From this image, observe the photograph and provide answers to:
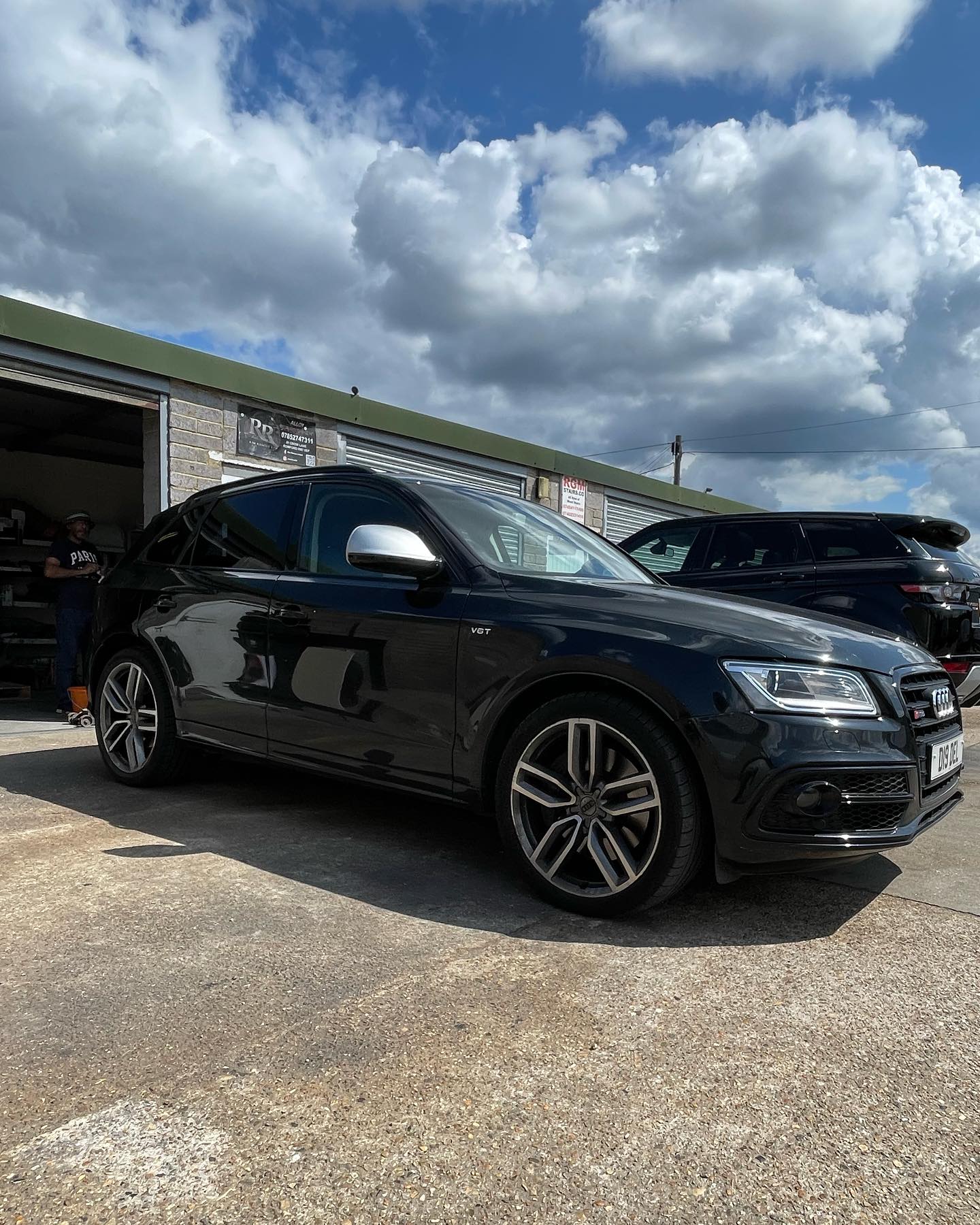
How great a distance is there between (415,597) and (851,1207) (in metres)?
2.37

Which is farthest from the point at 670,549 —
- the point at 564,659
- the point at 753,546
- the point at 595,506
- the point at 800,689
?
the point at 595,506

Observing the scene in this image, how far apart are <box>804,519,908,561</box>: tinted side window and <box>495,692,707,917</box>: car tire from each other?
3.84 meters

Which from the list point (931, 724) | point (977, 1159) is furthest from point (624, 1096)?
point (931, 724)

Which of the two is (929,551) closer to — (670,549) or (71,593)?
(670,549)

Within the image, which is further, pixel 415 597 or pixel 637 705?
pixel 415 597

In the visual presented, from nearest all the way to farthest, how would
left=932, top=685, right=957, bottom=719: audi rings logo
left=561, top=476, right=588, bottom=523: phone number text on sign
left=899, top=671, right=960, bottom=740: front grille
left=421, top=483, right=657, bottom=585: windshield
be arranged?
left=899, top=671, right=960, bottom=740: front grille, left=932, top=685, right=957, bottom=719: audi rings logo, left=421, top=483, right=657, bottom=585: windshield, left=561, top=476, right=588, bottom=523: phone number text on sign

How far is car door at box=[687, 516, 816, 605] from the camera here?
6.40 m

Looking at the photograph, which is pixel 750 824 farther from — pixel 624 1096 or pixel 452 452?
pixel 452 452

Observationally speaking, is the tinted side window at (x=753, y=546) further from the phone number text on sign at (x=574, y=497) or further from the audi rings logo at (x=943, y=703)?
the phone number text on sign at (x=574, y=497)

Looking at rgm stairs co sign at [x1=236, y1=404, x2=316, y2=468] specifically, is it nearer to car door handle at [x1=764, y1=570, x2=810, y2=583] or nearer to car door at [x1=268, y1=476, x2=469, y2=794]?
car door handle at [x1=764, y1=570, x2=810, y2=583]

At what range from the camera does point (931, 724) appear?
9.91ft

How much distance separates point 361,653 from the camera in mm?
3520

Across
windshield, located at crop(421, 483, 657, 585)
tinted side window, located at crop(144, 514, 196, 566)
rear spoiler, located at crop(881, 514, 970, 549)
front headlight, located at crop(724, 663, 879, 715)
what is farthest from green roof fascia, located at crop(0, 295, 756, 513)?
front headlight, located at crop(724, 663, 879, 715)

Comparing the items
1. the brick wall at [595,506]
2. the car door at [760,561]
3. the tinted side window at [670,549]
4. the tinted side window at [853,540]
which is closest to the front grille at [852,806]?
the tinted side window at [853,540]
